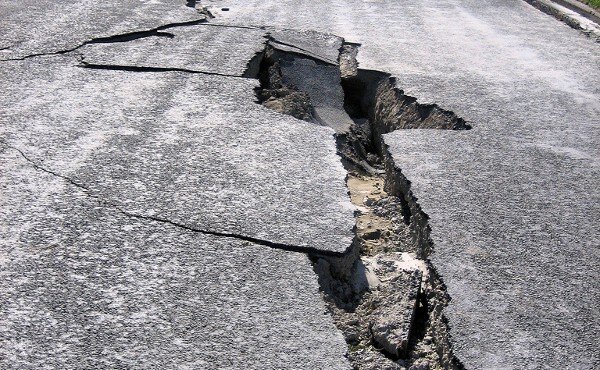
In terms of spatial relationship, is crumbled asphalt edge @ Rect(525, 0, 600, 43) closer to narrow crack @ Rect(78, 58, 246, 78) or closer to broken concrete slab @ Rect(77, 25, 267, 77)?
broken concrete slab @ Rect(77, 25, 267, 77)

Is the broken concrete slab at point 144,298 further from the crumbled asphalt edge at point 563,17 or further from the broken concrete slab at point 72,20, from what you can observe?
the crumbled asphalt edge at point 563,17

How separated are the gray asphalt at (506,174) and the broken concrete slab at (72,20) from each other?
822 mm

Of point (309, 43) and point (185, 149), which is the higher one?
point (185, 149)

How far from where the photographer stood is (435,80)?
22.6 ft

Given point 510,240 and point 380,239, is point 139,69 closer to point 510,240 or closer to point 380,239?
point 380,239

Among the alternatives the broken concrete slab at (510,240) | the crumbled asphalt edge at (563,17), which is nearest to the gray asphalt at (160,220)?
the broken concrete slab at (510,240)

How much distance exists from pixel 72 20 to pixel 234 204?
15.4 ft

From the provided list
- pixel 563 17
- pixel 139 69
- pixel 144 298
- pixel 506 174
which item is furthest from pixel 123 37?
pixel 563 17

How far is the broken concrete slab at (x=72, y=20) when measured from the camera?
688 cm

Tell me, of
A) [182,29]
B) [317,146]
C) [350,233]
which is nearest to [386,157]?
[317,146]

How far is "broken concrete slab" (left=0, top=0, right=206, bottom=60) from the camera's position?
22.6ft

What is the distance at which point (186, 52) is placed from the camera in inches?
269

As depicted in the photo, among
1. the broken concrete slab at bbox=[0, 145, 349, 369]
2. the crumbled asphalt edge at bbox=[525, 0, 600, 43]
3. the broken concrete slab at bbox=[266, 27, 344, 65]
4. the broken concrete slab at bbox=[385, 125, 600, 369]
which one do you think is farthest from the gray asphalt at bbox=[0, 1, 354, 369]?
the crumbled asphalt edge at bbox=[525, 0, 600, 43]

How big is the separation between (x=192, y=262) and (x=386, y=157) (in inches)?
82.1
